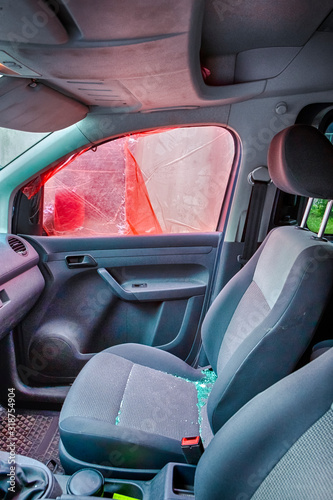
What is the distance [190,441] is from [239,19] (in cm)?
145

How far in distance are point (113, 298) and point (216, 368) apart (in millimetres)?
783

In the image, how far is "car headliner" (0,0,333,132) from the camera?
3.39ft

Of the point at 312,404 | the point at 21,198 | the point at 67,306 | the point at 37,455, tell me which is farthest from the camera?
the point at 67,306

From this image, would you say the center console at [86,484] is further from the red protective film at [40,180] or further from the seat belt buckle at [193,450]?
the red protective film at [40,180]

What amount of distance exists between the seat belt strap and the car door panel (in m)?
0.17

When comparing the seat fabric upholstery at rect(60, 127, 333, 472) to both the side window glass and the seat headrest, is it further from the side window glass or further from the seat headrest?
the side window glass

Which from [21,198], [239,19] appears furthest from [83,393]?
[239,19]

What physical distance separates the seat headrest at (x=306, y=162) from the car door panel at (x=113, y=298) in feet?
2.90

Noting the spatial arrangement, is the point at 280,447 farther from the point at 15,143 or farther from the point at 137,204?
the point at 137,204

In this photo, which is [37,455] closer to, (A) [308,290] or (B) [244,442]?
(B) [244,442]

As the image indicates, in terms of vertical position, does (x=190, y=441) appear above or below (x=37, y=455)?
above

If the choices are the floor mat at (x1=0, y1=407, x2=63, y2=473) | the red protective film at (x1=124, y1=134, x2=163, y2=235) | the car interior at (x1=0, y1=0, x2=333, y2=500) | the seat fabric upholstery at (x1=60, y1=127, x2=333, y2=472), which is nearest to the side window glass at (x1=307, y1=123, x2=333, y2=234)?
the car interior at (x1=0, y1=0, x2=333, y2=500)

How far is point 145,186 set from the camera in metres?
2.48

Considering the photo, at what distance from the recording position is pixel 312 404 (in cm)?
74
